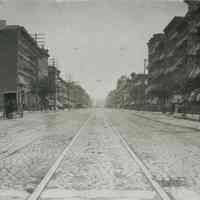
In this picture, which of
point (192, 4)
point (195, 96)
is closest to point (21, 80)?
point (192, 4)

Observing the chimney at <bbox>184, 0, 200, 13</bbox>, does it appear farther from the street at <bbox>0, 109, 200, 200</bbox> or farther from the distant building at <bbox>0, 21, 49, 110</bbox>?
the street at <bbox>0, 109, 200, 200</bbox>

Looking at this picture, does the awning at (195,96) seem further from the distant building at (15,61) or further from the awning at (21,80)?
the awning at (21,80)

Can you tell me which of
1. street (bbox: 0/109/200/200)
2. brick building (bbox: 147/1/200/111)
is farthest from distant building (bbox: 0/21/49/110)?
street (bbox: 0/109/200/200)

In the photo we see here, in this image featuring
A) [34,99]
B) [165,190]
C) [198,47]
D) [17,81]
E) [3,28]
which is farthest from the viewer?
[34,99]

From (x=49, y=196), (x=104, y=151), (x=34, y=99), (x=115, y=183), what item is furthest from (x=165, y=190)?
(x=34, y=99)

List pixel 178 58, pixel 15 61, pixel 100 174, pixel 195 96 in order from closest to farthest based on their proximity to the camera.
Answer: pixel 100 174, pixel 195 96, pixel 178 58, pixel 15 61

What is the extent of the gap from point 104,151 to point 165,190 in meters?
3.89

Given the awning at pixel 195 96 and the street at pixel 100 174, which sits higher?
the awning at pixel 195 96

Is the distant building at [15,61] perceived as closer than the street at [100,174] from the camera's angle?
No

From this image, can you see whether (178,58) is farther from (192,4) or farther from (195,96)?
(195,96)

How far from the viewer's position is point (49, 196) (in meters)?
3.93

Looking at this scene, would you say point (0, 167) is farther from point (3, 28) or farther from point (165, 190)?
point (3, 28)

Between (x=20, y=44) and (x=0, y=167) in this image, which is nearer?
(x=0, y=167)

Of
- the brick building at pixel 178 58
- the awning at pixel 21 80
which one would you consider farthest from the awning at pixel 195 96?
the awning at pixel 21 80
